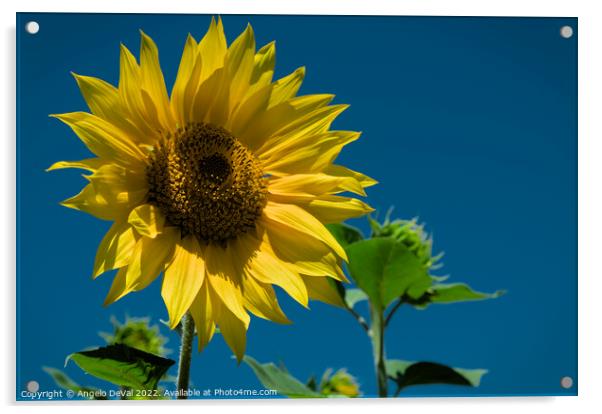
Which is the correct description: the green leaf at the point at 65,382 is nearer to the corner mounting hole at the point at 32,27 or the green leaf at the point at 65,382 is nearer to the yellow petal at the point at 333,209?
the yellow petal at the point at 333,209

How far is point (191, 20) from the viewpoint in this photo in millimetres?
1832

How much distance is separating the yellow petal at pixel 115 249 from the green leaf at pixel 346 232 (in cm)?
58

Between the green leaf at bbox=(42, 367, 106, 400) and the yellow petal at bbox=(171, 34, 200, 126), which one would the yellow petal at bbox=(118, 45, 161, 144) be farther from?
the green leaf at bbox=(42, 367, 106, 400)

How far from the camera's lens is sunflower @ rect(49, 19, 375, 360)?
4.02ft

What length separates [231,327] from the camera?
1269mm

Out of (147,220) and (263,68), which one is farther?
(263,68)

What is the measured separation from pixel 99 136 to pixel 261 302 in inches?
16.2

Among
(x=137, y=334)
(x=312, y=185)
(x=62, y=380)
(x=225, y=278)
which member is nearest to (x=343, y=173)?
(x=312, y=185)

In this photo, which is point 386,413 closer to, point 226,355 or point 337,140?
point 226,355

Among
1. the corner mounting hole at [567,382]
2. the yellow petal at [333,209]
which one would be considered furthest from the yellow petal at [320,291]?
the corner mounting hole at [567,382]

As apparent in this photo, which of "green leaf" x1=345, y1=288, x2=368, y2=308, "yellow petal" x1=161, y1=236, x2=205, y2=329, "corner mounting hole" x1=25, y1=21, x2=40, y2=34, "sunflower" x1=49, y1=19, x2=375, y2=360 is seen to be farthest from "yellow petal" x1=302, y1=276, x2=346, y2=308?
"corner mounting hole" x1=25, y1=21, x2=40, y2=34

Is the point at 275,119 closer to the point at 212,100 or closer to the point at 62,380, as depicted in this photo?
the point at 212,100

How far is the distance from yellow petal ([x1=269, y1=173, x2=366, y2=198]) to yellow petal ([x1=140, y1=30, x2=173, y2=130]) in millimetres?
266
